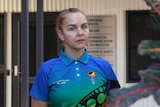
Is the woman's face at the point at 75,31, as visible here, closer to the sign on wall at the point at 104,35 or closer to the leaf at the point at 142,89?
the leaf at the point at 142,89

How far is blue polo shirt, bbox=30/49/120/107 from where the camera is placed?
5.90 ft

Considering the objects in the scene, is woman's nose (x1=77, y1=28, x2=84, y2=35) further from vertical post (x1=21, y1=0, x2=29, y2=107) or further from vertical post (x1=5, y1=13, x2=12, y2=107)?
vertical post (x1=5, y1=13, x2=12, y2=107)

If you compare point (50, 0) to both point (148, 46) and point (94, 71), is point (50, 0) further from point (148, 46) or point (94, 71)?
point (148, 46)

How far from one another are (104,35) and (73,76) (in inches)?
190

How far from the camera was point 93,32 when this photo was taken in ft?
21.9

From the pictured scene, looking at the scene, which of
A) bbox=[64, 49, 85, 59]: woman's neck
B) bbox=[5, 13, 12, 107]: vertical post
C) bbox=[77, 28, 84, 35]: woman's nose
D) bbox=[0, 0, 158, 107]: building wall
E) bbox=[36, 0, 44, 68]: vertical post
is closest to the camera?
bbox=[77, 28, 84, 35]: woman's nose

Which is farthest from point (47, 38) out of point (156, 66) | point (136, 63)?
point (156, 66)

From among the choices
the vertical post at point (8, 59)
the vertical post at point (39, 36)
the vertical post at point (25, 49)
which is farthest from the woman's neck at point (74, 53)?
the vertical post at point (8, 59)

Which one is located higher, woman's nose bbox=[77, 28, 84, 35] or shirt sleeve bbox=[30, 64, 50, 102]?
woman's nose bbox=[77, 28, 84, 35]

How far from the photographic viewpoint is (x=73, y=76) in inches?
71.4

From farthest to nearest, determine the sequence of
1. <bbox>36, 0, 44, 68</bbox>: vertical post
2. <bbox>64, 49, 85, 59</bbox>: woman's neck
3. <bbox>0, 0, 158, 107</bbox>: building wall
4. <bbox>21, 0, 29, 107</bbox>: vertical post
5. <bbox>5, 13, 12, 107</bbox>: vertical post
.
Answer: <bbox>5, 13, 12, 107</bbox>: vertical post
<bbox>0, 0, 158, 107</bbox>: building wall
<bbox>36, 0, 44, 68</bbox>: vertical post
<bbox>21, 0, 29, 107</bbox>: vertical post
<bbox>64, 49, 85, 59</bbox>: woman's neck

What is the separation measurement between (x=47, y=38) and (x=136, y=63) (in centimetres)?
151

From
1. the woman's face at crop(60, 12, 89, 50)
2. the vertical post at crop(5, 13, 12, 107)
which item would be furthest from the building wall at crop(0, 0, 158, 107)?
the woman's face at crop(60, 12, 89, 50)

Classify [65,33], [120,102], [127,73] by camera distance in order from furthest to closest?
[127,73]
[65,33]
[120,102]
